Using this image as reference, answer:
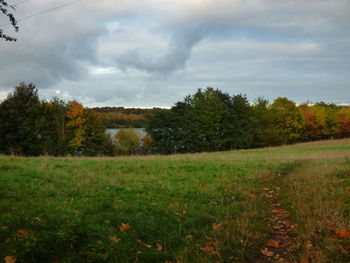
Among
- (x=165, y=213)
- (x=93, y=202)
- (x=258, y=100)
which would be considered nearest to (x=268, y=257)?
(x=165, y=213)

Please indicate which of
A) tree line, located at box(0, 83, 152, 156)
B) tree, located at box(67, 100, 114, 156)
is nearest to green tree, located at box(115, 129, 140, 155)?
tree line, located at box(0, 83, 152, 156)

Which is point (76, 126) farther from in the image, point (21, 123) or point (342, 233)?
point (342, 233)

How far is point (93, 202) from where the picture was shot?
838cm

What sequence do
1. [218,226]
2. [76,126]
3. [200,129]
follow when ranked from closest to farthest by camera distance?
1. [218,226]
2. [76,126]
3. [200,129]

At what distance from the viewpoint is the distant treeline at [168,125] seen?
1793 inches

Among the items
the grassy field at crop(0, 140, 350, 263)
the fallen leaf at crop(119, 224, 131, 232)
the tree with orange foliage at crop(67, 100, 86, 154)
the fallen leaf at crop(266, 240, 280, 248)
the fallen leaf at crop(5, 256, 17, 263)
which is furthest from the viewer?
the tree with orange foliage at crop(67, 100, 86, 154)

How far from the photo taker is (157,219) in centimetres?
717

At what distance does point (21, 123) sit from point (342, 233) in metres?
47.8

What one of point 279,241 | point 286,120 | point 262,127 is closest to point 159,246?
point 279,241

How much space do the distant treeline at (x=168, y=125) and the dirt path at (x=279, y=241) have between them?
37.6 metres

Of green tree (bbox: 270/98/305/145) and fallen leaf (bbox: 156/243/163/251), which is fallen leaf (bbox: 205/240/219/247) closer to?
fallen leaf (bbox: 156/243/163/251)

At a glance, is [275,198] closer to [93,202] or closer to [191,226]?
[191,226]

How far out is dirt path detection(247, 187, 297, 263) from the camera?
17.6ft

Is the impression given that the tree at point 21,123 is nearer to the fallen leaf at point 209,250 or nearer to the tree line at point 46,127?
the tree line at point 46,127
